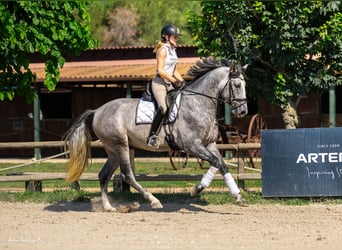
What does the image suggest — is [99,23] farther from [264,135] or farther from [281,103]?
[264,135]

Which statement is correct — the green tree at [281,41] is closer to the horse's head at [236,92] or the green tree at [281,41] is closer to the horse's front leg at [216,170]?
the horse's head at [236,92]

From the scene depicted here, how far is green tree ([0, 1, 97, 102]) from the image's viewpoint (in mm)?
13383

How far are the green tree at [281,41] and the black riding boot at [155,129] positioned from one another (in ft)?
20.9

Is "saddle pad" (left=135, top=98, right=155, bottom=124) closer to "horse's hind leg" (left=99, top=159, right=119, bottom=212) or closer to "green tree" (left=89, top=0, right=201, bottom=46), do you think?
"horse's hind leg" (left=99, top=159, right=119, bottom=212)

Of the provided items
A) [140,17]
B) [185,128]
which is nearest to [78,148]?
[185,128]

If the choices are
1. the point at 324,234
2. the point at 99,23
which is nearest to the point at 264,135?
the point at 324,234

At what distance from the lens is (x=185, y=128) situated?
11406mm

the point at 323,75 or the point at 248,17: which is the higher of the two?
the point at 248,17

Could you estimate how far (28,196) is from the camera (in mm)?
13641

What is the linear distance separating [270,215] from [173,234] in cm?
214

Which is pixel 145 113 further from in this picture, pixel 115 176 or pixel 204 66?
pixel 115 176

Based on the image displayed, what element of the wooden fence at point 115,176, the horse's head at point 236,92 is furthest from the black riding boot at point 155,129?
the wooden fence at point 115,176

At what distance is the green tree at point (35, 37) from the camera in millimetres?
13383

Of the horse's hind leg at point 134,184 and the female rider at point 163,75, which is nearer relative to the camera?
the female rider at point 163,75
